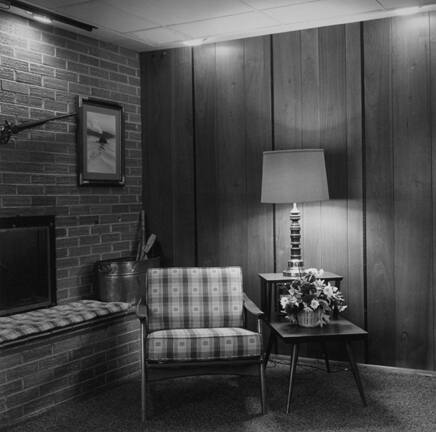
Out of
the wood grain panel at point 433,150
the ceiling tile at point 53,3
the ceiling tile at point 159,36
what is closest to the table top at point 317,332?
the wood grain panel at point 433,150

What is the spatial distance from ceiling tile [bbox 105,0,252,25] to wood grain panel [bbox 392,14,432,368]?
3.98 feet

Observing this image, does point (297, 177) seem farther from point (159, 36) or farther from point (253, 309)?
point (159, 36)

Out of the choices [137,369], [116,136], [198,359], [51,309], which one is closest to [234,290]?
[198,359]

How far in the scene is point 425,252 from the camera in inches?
179

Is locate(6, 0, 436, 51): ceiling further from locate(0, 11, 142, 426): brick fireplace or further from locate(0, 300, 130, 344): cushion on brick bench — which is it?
locate(0, 300, 130, 344): cushion on brick bench

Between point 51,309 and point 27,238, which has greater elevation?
point 27,238

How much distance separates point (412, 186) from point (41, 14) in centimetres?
290

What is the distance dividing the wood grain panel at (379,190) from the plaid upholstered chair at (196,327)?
1052 millimetres

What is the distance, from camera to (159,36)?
5.09 m

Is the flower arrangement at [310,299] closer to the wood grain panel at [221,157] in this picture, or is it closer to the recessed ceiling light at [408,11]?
the wood grain panel at [221,157]

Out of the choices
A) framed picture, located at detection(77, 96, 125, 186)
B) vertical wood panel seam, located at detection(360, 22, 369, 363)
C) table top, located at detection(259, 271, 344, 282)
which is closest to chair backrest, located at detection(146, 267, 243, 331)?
table top, located at detection(259, 271, 344, 282)

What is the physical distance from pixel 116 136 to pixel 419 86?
2.48 metres

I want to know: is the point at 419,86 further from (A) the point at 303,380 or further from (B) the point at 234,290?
(A) the point at 303,380

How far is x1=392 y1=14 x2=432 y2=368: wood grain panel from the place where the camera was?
454 cm
